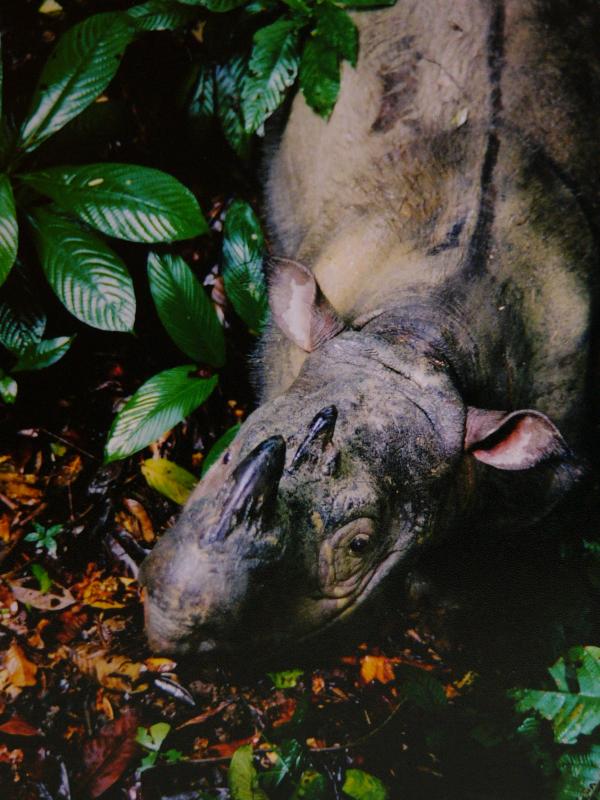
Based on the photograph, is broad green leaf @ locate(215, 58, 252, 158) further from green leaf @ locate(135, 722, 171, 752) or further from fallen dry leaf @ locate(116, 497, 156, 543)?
green leaf @ locate(135, 722, 171, 752)

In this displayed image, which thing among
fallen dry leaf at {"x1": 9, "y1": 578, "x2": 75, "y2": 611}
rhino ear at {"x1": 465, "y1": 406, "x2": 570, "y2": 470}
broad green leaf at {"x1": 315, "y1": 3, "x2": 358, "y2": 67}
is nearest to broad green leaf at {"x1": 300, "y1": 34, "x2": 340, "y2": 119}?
broad green leaf at {"x1": 315, "y1": 3, "x2": 358, "y2": 67}

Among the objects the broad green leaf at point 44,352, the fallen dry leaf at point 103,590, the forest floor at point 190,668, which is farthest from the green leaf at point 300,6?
the fallen dry leaf at point 103,590

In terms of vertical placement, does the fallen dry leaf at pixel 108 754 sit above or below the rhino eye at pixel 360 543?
below

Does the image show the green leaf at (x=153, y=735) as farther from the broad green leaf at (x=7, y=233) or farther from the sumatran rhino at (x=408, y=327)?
the broad green leaf at (x=7, y=233)

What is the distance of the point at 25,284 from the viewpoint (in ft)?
11.6

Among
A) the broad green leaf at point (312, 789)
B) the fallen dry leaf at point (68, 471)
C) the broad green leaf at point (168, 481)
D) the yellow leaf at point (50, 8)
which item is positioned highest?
the yellow leaf at point (50, 8)

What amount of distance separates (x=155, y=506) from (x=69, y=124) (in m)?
2.09

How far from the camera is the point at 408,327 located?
2.89m

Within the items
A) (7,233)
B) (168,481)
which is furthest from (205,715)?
(7,233)

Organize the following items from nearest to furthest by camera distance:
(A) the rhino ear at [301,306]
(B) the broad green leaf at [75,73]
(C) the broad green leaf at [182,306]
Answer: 1. (A) the rhino ear at [301,306]
2. (B) the broad green leaf at [75,73]
3. (C) the broad green leaf at [182,306]

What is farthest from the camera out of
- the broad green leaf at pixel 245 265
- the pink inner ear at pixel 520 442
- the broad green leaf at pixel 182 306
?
the broad green leaf at pixel 245 265

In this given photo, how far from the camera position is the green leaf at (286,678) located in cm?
333

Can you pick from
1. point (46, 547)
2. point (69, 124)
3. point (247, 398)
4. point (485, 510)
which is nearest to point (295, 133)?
point (69, 124)

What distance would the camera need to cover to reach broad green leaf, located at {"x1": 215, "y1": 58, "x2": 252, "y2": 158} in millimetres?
4062
